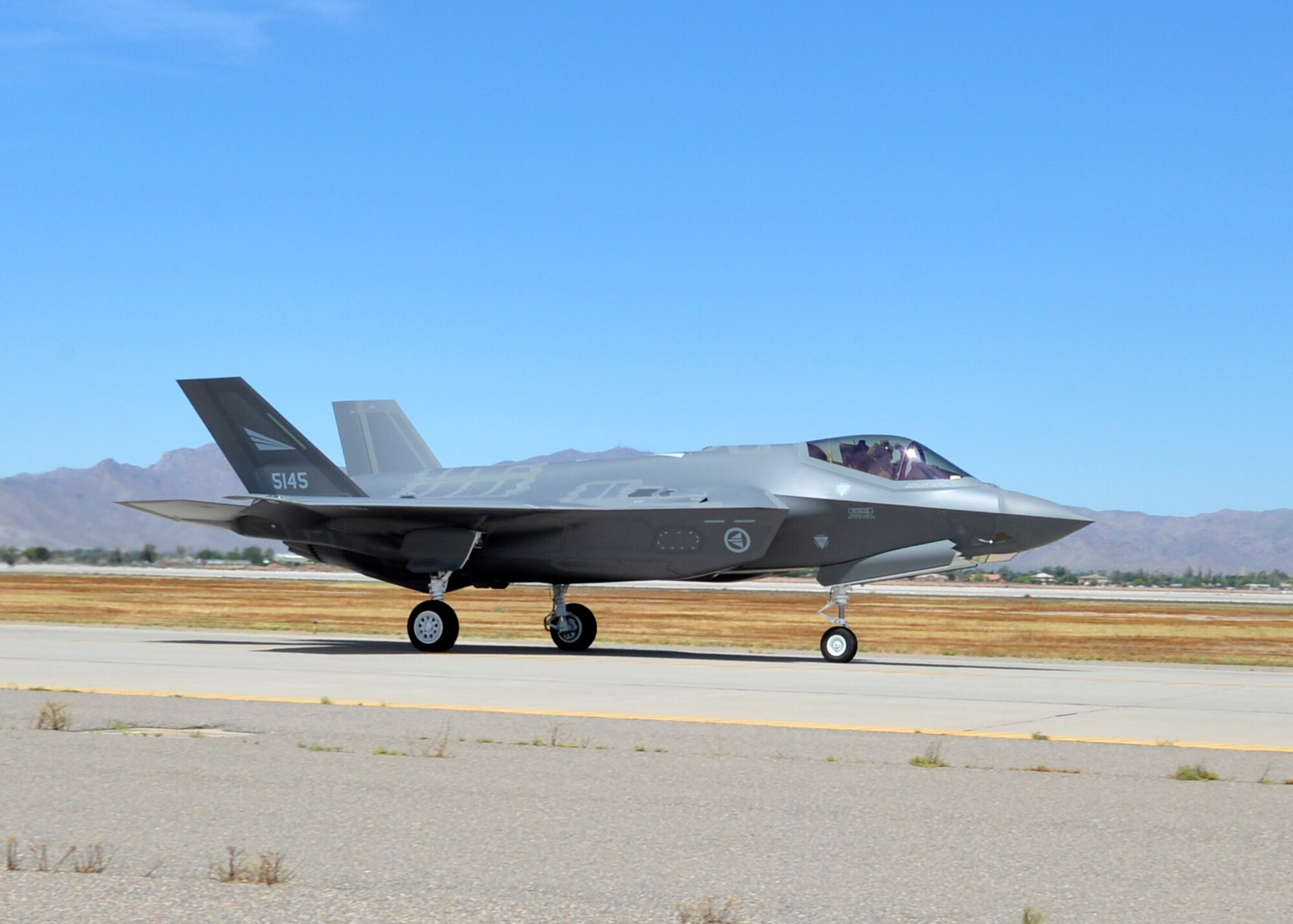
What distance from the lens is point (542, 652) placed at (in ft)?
76.6

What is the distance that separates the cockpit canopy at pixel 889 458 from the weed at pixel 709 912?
15.9 meters

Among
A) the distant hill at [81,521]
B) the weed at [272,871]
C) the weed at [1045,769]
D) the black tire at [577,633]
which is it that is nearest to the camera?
the weed at [272,871]

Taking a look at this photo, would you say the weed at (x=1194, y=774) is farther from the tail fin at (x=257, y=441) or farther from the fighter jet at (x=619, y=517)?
the tail fin at (x=257, y=441)

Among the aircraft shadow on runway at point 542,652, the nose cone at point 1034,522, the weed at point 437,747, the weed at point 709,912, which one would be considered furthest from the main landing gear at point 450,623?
the weed at point 709,912

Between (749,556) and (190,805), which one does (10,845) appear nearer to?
(190,805)

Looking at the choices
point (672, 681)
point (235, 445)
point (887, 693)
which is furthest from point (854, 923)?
point (235, 445)

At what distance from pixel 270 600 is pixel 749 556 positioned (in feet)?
98.9

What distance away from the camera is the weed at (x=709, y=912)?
5652mm

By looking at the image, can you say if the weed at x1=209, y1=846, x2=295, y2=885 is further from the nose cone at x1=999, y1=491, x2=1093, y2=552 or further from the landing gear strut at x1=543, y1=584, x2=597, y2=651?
the landing gear strut at x1=543, y1=584, x2=597, y2=651

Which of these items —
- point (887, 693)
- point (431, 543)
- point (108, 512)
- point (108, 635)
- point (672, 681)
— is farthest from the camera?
point (108, 512)

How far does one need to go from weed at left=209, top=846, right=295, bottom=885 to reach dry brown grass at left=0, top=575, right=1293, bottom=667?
20.4m

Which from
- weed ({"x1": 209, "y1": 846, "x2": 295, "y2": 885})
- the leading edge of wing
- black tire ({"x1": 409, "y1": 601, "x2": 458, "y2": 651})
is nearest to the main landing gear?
black tire ({"x1": 409, "y1": 601, "x2": 458, "y2": 651})

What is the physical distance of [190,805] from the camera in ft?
26.5

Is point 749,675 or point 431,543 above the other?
point 431,543
